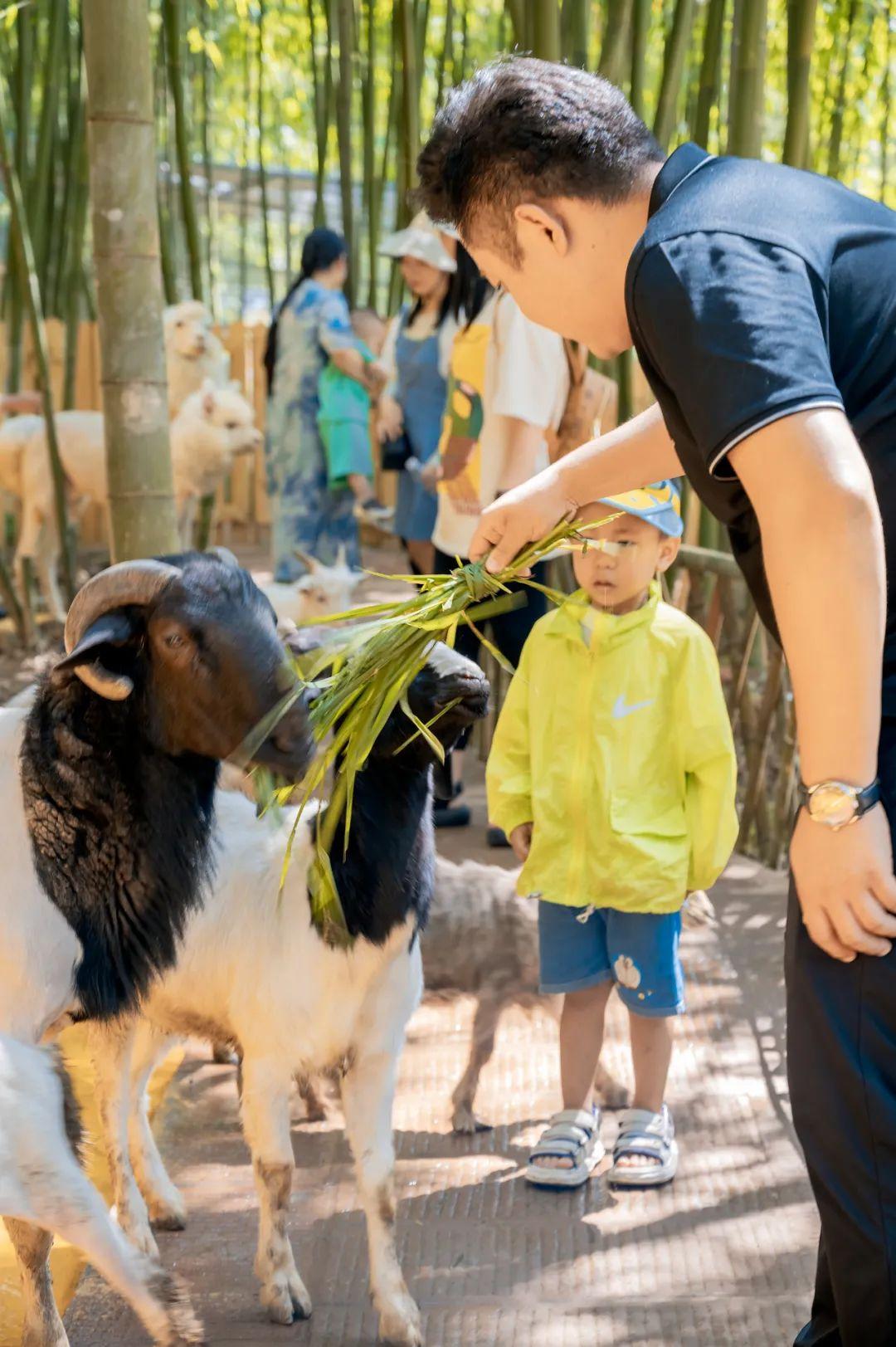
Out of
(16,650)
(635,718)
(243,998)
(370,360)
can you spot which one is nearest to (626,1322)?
(243,998)

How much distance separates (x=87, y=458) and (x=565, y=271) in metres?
9.06

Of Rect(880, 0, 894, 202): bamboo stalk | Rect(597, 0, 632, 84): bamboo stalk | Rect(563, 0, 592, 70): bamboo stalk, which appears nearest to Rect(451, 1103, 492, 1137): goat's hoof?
Rect(597, 0, 632, 84): bamboo stalk

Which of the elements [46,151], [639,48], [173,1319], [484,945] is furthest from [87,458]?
[173,1319]

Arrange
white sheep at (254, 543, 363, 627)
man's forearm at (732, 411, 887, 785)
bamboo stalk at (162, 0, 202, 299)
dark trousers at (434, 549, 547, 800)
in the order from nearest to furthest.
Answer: man's forearm at (732, 411, 887, 785) < dark trousers at (434, 549, 547, 800) < white sheep at (254, 543, 363, 627) < bamboo stalk at (162, 0, 202, 299)

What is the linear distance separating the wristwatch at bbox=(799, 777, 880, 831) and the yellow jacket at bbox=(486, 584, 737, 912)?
1763 mm

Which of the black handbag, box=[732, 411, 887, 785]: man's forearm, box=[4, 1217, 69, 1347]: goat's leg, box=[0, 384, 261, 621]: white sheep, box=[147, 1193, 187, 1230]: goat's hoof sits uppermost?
box=[732, 411, 887, 785]: man's forearm

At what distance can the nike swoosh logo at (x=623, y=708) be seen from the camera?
3344 mm

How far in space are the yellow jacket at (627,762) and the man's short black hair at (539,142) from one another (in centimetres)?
157

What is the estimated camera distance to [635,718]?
334cm

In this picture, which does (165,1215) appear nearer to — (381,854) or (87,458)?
(381,854)

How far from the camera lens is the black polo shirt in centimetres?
143

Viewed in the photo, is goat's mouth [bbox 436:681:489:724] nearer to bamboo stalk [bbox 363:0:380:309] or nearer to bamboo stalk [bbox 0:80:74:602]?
bamboo stalk [bbox 0:80:74:602]

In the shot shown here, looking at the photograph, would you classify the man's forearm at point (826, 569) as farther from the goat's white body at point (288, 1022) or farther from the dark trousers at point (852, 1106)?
the goat's white body at point (288, 1022)

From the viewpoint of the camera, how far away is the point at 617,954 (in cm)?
336
